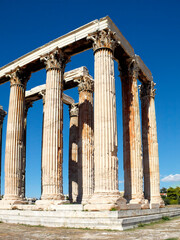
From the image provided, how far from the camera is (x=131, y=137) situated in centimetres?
2766

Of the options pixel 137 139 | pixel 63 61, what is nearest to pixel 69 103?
pixel 63 61

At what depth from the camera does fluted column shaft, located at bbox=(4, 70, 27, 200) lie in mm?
27578

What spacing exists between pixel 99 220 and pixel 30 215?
227 inches

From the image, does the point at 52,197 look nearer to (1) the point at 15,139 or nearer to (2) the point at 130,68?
(1) the point at 15,139

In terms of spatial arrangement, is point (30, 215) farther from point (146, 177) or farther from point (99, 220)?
point (146, 177)

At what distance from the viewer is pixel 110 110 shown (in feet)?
74.9

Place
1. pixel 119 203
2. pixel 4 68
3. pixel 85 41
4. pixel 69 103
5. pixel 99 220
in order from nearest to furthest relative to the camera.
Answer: pixel 99 220 → pixel 119 203 → pixel 85 41 → pixel 4 68 → pixel 69 103

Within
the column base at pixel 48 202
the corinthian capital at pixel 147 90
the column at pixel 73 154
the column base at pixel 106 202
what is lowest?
the column base at pixel 48 202

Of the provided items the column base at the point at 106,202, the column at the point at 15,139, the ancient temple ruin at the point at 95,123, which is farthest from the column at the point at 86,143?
the column base at the point at 106,202

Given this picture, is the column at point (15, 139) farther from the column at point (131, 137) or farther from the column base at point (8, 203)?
the column at point (131, 137)

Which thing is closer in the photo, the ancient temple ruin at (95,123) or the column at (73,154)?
the ancient temple ruin at (95,123)

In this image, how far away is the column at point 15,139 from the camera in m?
27.6

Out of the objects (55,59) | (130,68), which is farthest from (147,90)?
(55,59)

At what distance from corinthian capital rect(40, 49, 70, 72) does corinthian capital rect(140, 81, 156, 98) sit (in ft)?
34.1
